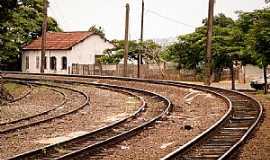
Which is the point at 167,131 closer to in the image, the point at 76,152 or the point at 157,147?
the point at 157,147

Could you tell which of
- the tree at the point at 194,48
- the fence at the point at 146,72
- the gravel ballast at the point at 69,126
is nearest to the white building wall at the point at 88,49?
the fence at the point at 146,72

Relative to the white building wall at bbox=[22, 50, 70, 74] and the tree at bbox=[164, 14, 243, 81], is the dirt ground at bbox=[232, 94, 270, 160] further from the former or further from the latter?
the white building wall at bbox=[22, 50, 70, 74]

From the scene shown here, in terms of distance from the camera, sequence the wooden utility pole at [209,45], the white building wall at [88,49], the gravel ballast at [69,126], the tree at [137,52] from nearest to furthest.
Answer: the gravel ballast at [69,126] < the wooden utility pole at [209,45] < the tree at [137,52] < the white building wall at [88,49]

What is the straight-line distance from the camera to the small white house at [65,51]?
63375 mm

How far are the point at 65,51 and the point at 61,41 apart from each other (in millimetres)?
2576

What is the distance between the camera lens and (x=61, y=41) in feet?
214

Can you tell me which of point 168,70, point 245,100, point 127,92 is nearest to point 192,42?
point 168,70

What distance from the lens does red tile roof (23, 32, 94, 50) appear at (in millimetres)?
63531

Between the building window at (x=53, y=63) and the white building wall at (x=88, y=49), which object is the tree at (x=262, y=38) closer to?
the white building wall at (x=88, y=49)

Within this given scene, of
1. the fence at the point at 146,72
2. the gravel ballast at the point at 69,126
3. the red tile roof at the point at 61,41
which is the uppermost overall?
the red tile roof at the point at 61,41

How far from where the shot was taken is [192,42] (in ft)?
197

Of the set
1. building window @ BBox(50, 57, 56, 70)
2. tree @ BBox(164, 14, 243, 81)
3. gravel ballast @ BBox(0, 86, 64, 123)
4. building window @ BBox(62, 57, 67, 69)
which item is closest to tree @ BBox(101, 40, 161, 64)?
tree @ BBox(164, 14, 243, 81)

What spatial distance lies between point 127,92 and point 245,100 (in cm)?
735

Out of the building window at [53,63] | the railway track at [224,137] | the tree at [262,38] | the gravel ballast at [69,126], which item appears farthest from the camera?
the building window at [53,63]
